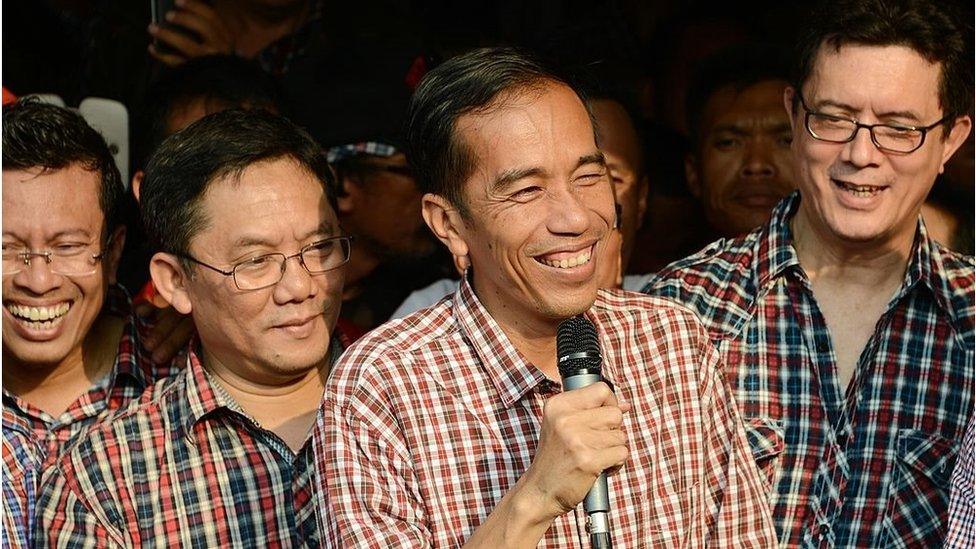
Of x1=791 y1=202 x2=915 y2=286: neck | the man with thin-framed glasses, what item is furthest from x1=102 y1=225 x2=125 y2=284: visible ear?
x1=791 y1=202 x2=915 y2=286: neck

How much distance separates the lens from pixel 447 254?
4.28 metres

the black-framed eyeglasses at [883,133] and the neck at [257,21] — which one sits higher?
the neck at [257,21]

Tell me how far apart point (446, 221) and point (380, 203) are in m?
1.57

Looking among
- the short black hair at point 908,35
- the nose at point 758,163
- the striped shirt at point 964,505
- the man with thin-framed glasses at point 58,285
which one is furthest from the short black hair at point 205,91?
the striped shirt at point 964,505

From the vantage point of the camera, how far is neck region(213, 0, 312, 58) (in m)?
4.62

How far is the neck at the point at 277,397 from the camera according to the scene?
10.3 feet

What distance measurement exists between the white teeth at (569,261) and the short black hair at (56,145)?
1285mm

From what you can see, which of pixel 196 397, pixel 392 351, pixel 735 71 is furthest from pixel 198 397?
pixel 735 71

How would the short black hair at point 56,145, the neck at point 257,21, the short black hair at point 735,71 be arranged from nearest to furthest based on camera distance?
the short black hair at point 56,145 → the short black hair at point 735,71 → the neck at point 257,21

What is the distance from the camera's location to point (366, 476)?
247cm

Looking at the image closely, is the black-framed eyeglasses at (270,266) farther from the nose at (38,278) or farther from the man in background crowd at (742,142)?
the man in background crowd at (742,142)

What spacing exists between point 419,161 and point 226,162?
1.86 ft

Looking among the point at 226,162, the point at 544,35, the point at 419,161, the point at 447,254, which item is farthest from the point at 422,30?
the point at 419,161

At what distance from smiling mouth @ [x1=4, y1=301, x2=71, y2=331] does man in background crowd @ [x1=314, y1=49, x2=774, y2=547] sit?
1.00 metres
